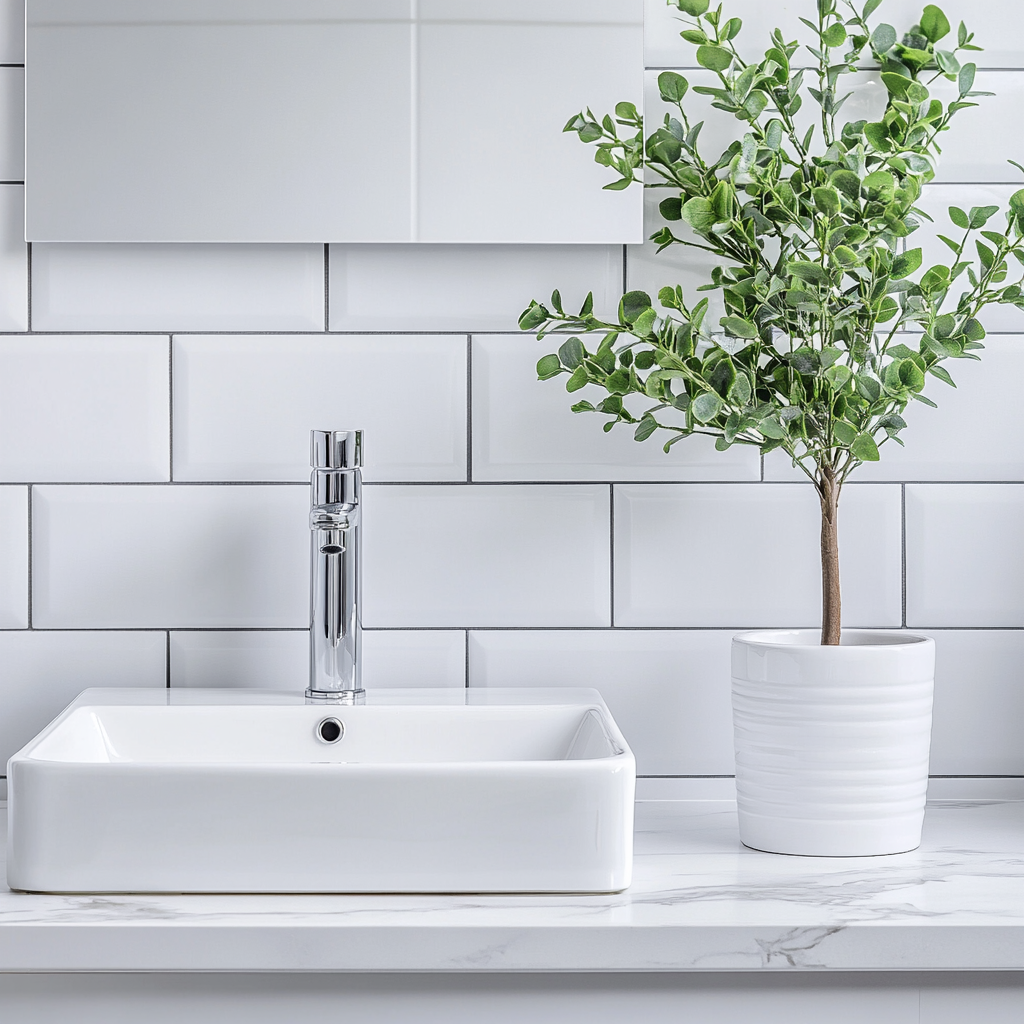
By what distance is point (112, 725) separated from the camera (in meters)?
0.98

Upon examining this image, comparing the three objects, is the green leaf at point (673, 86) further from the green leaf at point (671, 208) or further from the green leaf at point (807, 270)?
the green leaf at point (807, 270)

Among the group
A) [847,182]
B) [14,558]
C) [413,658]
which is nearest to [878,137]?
[847,182]

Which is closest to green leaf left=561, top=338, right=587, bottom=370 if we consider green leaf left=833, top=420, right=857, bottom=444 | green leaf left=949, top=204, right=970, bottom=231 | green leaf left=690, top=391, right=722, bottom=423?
green leaf left=690, top=391, right=722, bottom=423

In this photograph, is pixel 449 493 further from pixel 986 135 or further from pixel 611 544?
pixel 986 135

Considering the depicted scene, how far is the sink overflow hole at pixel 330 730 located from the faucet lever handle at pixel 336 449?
229mm

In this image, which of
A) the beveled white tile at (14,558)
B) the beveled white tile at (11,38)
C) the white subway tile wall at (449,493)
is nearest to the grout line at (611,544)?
the white subway tile wall at (449,493)

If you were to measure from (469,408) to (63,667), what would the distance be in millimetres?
482

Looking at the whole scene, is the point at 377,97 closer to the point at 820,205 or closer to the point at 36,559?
the point at 820,205

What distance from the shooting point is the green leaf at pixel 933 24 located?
1.04 metres

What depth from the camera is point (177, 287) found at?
3.55 feet

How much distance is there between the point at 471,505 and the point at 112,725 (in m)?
0.39

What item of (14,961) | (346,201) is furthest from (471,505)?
(14,961)

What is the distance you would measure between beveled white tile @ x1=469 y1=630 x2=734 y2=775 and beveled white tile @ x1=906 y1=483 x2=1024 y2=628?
208 mm

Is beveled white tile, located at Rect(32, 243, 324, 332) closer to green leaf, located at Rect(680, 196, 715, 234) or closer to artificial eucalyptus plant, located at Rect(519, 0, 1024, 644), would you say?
artificial eucalyptus plant, located at Rect(519, 0, 1024, 644)
